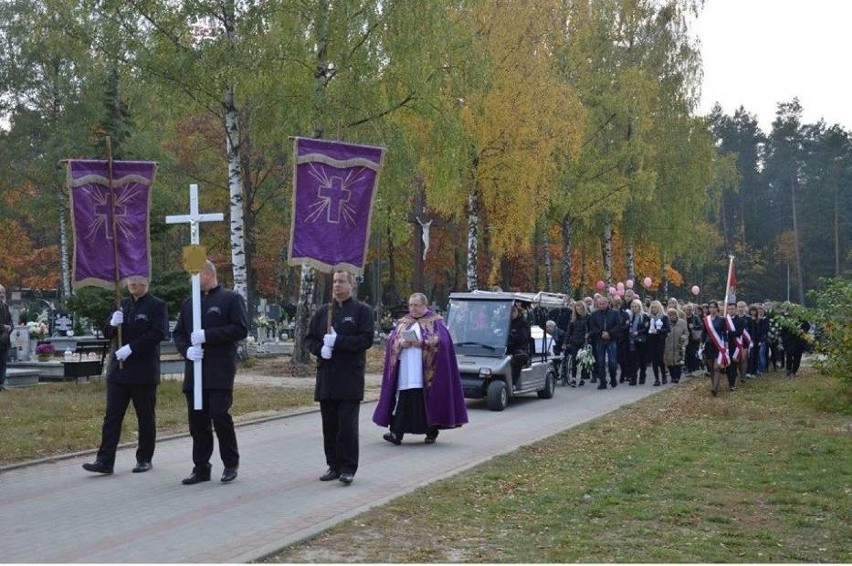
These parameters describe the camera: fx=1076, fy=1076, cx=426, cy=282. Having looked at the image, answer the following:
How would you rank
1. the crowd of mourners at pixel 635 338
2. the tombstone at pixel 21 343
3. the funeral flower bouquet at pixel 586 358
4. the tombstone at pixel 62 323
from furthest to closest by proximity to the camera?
1. the tombstone at pixel 62 323
2. the tombstone at pixel 21 343
3. the funeral flower bouquet at pixel 586 358
4. the crowd of mourners at pixel 635 338

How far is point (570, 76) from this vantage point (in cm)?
4328

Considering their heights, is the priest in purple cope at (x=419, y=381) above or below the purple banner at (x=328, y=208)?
below

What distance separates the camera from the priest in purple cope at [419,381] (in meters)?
12.9

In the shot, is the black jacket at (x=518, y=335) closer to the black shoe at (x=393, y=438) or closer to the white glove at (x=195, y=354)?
the black shoe at (x=393, y=438)

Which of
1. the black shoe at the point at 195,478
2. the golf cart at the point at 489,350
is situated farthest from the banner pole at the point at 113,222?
the golf cart at the point at 489,350

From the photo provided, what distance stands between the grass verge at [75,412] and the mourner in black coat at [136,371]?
1.51 m

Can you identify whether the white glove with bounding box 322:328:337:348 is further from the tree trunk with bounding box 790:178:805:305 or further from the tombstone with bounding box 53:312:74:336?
the tree trunk with bounding box 790:178:805:305

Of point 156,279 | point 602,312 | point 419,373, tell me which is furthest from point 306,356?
point 419,373

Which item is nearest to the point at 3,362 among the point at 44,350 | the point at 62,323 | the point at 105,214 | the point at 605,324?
the point at 44,350

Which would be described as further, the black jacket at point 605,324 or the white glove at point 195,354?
the black jacket at point 605,324

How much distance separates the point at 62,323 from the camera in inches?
1538

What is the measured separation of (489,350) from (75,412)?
23.0 ft

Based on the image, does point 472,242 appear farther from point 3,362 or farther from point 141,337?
point 141,337

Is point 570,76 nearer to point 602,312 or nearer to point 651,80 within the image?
point 651,80
